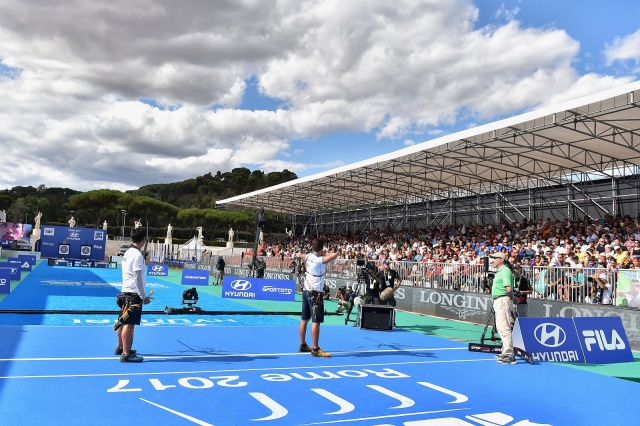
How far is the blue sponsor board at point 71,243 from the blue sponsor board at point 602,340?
4861cm

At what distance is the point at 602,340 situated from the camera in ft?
32.7

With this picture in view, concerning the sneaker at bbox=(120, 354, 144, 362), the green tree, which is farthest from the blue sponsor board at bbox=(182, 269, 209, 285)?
the green tree

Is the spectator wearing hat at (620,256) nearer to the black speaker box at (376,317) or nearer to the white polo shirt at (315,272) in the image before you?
the black speaker box at (376,317)

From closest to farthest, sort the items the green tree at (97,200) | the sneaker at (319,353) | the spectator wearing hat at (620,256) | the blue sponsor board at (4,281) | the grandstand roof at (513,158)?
the sneaker at (319,353)
the spectator wearing hat at (620,256)
the grandstand roof at (513,158)
the blue sponsor board at (4,281)
the green tree at (97,200)

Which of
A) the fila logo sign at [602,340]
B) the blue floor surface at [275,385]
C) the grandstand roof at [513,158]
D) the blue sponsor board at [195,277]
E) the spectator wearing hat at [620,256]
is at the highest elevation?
the grandstand roof at [513,158]

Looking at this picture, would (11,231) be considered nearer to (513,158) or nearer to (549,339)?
(513,158)

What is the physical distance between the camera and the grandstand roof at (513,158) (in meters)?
18.0

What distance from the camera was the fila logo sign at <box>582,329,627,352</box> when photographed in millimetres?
9844

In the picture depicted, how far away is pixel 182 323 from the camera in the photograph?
1305 centimetres

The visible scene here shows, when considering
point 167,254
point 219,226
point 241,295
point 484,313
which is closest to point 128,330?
point 484,313

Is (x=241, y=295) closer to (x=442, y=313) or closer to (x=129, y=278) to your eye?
(x=442, y=313)

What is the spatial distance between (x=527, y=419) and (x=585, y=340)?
484cm

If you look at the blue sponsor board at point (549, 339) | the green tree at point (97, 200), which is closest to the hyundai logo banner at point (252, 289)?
the blue sponsor board at point (549, 339)

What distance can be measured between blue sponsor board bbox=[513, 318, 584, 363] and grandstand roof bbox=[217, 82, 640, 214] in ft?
28.0
